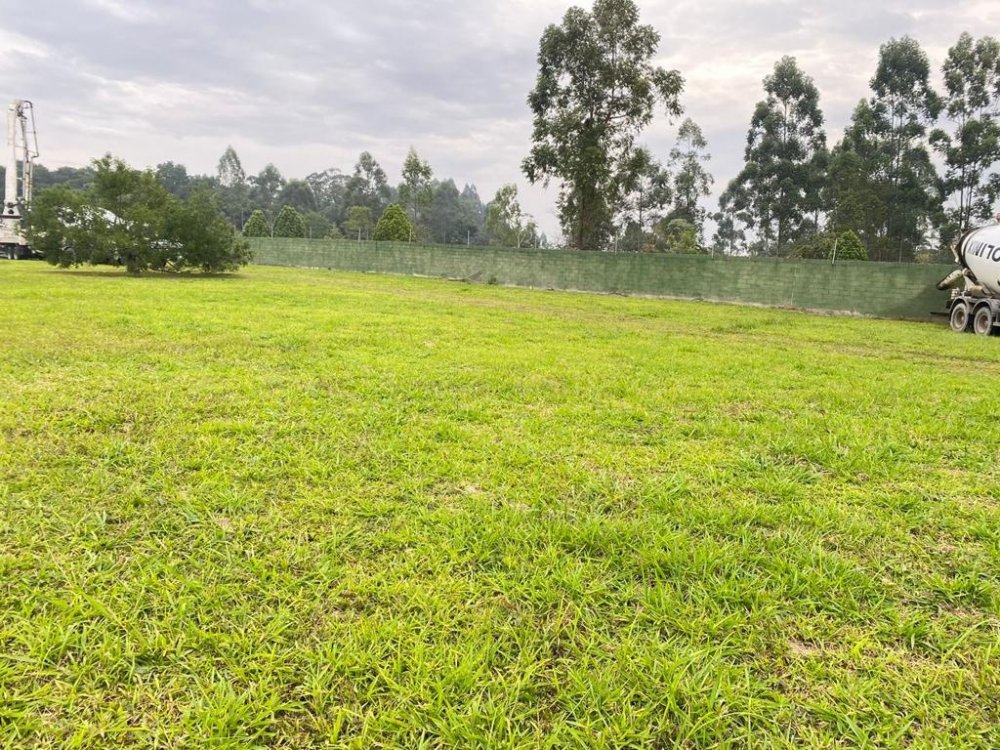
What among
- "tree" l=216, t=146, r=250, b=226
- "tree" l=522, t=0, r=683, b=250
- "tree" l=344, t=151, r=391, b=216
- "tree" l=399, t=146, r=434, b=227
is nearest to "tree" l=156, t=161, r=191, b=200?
"tree" l=216, t=146, r=250, b=226

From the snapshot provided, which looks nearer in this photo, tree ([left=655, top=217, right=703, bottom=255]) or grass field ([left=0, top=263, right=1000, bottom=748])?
grass field ([left=0, top=263, right=1000, bottom=748])

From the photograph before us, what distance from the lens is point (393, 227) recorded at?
36781 millimetres

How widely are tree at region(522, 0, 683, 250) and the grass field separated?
73.3ft

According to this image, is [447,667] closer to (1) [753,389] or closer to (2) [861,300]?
(1) [753,389]

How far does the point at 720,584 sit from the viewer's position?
6.26 feet

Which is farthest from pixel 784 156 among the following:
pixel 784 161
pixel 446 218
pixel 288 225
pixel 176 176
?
pixel 176 176

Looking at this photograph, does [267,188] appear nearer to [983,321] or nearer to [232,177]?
[232,177]

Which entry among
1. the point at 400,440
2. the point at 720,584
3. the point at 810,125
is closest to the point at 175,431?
the point at 400,440

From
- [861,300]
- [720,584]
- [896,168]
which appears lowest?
[720,584]

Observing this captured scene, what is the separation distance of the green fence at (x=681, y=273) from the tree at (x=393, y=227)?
727 centimetres

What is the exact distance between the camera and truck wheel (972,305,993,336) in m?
11.5

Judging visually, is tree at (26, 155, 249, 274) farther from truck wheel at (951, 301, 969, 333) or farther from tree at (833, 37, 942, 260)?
tree at (833, 37, 942, 260)

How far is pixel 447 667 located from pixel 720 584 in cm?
97

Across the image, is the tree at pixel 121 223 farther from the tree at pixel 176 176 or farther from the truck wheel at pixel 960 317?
the tree at pixel 176 176
